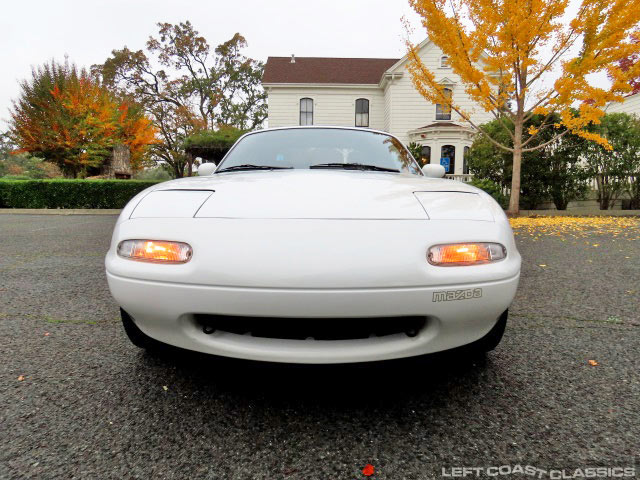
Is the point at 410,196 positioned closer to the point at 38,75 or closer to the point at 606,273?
the point at 606,273

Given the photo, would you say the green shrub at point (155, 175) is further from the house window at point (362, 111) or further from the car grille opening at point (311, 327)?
the car grille opening at point (311, 327)

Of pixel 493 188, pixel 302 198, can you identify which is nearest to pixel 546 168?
pixel 493 188

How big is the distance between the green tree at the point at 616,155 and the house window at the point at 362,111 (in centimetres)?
1344

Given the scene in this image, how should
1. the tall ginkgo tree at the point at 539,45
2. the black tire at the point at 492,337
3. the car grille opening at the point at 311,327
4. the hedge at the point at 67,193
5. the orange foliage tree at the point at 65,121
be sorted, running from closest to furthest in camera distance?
the car grille opening at the point at 311,327 → the black tire at the point at 492,337 → the tall ginkgo tree at the point at 539,45 → the hedge at the point at 67,193 → the orange foliage tree at the point at 65,121

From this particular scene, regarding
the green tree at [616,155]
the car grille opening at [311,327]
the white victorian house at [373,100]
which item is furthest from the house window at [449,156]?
the car grille opening at [311,327]

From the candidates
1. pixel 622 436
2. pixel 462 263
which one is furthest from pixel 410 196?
pixel 622 436

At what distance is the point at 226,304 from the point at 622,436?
1415 millimetres

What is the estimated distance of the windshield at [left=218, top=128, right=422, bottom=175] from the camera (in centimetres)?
238

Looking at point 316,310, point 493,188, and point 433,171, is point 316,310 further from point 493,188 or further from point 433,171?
point 493,188

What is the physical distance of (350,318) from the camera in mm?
1220

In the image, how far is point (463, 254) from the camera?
4.31 feet

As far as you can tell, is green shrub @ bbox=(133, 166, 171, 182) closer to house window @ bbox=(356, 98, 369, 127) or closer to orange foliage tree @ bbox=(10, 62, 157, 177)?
orange foliage tree @ bbox=(10, 62, 157, 177)

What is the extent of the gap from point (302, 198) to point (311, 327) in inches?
20.4

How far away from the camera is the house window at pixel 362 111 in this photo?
70.2 ft
